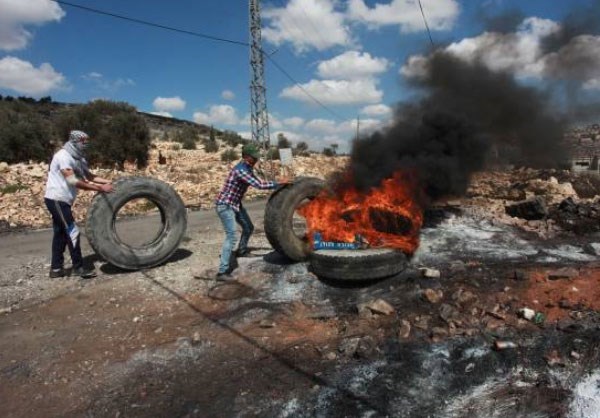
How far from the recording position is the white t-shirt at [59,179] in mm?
6547

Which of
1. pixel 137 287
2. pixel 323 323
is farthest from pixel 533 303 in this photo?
pixel 137 287

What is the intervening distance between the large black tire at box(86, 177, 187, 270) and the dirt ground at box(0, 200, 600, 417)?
11.1 inches

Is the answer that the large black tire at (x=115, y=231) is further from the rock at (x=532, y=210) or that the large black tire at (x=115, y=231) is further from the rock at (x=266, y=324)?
the rock at (x=532, y=210)

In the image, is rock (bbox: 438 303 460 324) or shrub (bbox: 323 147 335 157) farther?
shrub (bbox: 323 147 335 157)

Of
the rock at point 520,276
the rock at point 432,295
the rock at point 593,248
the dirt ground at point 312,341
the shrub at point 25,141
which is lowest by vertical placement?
the dirt ground at point 312,341

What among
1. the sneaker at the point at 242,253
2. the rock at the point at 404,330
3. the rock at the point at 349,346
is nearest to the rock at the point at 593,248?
the rock at the point at 404,330

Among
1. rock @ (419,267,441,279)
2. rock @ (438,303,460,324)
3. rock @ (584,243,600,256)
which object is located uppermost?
rock @ (584,243,600,256)

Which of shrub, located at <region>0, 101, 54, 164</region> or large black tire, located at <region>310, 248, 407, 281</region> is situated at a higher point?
shrub, located at <region>0, 101, 54, 164</region>

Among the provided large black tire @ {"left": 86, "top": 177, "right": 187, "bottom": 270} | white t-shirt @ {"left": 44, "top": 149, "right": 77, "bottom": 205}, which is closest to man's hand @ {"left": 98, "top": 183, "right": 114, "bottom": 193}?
large black tire @ {"left": 86, "top": 177, "right": 187, "bottom": 270}

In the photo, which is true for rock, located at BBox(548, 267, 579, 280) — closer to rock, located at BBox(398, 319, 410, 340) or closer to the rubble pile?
rock, located at BBox(398, 319, 410, 340)

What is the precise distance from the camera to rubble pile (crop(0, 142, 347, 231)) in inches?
529

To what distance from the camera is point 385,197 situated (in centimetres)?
732

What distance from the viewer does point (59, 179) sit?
664 cm

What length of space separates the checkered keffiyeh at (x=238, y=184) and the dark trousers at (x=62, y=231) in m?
2.24
